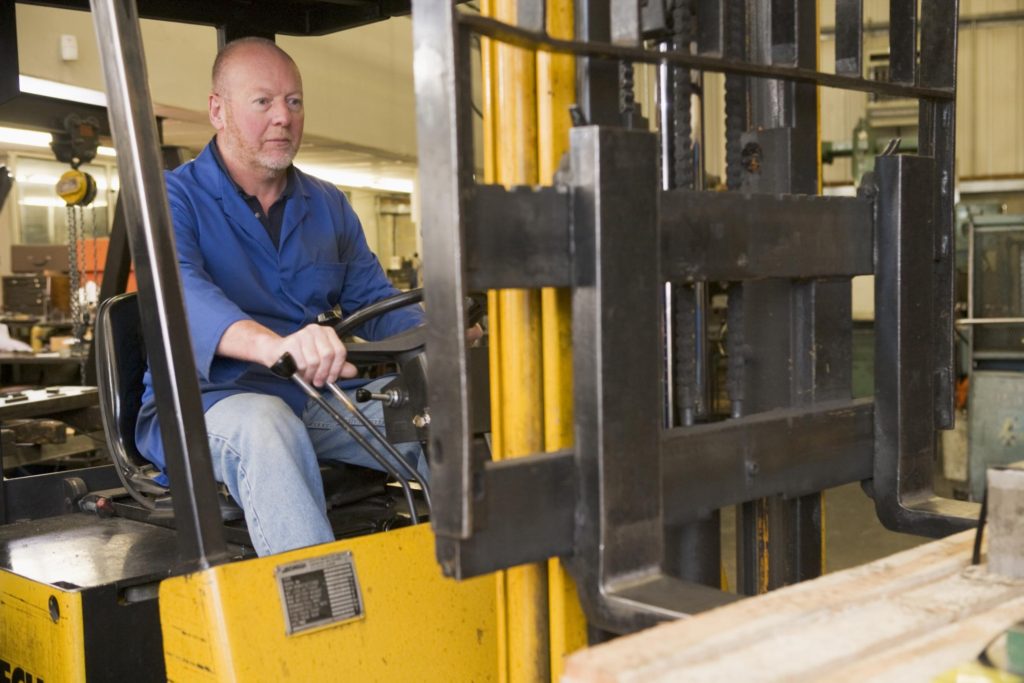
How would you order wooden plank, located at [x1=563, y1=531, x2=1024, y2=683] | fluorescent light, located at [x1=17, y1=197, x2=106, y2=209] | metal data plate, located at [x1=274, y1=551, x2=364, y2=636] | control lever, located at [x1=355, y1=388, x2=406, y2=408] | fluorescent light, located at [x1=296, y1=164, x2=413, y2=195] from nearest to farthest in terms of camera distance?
wooden plank, located at [x1=563, y1=531, x2=1024, y2=683], metal data plate, located at [x1=274, y1=551, x2=364, y2=636], control lever, located at [x1=355, y1=388, x2=406, y2=408], fluorescent light, located at [x1=17, y1=197, x2=106, y2=209], fluorescent light, located at [x1=296, y1=164, x2=413, y2=195]

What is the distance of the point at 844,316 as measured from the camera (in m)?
2.04

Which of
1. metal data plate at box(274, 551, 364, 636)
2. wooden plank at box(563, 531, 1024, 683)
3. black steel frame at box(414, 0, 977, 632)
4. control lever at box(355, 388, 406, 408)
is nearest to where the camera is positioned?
wooden plank at box(563, 531, 1024, 683)

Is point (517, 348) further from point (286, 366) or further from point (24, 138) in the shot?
point (24, 138)

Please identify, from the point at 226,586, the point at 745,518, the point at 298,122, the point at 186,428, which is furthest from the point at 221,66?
the point at 745,518

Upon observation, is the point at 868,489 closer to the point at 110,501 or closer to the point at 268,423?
the point at 268,423

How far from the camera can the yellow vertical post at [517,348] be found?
175 cm

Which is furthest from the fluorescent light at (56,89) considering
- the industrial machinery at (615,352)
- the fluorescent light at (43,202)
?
the industrial machinery at (615,352)

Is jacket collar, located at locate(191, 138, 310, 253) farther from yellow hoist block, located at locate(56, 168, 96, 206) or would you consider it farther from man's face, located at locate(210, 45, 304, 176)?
yellow hoist block, located at locate(56, 168, 96, 206)

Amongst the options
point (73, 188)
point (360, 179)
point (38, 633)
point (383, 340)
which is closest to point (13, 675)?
point (38, 633)

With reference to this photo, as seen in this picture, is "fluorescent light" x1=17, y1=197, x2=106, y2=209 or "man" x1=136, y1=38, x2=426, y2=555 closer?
"man" x1=136, y1=38, x2=426, y2=555

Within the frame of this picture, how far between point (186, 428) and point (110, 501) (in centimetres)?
115

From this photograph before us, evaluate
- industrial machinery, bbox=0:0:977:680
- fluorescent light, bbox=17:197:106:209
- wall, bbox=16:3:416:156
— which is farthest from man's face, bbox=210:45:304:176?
fluorescent light, bbox=17:197:106:209

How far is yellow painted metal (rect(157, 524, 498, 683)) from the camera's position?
1.81 metres

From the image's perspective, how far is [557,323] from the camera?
1739 mm
